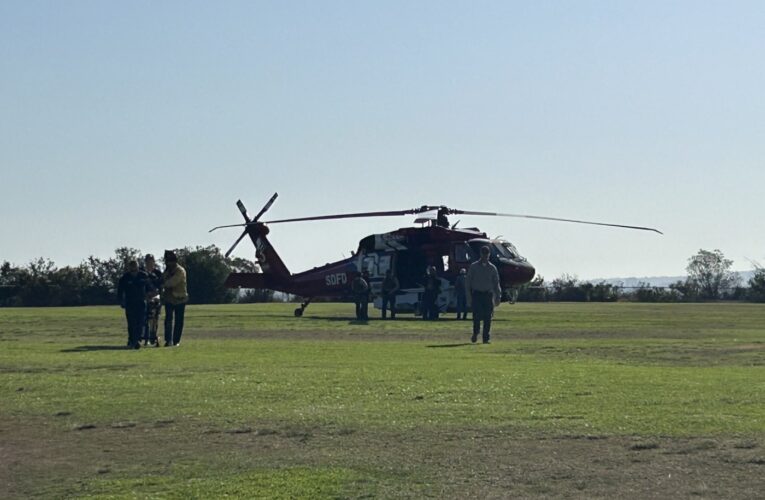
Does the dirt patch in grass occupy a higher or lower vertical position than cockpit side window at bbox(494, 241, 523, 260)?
lower

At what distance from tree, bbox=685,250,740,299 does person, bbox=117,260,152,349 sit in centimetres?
8458

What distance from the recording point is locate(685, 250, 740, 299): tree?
108 m

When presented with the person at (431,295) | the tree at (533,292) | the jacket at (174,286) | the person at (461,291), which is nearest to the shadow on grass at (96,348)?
the jacket at (174,286)

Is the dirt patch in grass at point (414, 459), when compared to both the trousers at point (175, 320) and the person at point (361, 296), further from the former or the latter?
the person at point (361, 296)

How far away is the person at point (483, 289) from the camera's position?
22938 mm

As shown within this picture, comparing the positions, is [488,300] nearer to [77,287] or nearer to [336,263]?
[336,263]

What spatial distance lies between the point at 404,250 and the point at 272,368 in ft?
81.3

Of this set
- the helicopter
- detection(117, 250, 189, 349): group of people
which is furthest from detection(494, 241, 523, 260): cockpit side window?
detection(117, 250, 189, 349): group of people

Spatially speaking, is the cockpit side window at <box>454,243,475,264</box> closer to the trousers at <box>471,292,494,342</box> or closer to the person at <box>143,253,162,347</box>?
the trousers at <box>471,292,494,342</box>

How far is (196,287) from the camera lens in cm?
7800

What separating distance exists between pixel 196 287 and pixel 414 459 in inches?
2757

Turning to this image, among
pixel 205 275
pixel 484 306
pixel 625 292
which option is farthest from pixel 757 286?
pixel 484 306

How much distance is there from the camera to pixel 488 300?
23.4 meters

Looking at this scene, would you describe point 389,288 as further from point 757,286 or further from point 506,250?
point 757,286
